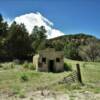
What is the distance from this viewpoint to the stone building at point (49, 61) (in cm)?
3443

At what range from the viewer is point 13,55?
51.8 meters

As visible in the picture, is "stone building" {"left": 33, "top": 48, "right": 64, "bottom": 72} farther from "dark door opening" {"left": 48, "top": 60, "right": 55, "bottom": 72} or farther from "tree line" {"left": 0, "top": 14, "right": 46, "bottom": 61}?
"tree line" {"left": 0, "top": 14, "right": 46, "bottom": 61}

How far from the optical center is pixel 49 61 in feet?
117

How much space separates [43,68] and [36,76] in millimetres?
6064

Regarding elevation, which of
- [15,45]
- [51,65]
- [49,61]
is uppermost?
[15,45]

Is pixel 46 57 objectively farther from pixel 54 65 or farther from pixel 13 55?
pixel 13 55

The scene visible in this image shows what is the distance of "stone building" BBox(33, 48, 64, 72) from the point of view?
34434 mm

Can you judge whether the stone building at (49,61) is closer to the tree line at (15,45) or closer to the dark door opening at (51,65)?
the dark door opening at (51,65)

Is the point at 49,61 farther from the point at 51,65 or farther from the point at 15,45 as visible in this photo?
the point at 15,45

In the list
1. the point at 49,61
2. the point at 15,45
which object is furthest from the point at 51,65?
the point at 15,45

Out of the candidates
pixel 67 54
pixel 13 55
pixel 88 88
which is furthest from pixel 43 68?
pixel 67 54

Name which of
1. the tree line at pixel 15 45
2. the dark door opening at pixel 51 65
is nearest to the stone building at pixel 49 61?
the dark door opening at pixel 51 65

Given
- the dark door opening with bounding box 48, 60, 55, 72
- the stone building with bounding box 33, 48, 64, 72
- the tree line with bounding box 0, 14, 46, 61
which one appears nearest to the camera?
the stone building with bounding box 33, 48, 64, 72

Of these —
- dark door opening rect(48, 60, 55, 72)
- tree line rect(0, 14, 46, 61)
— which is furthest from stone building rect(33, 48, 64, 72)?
tree line rect(0, 14, 46, 61)
